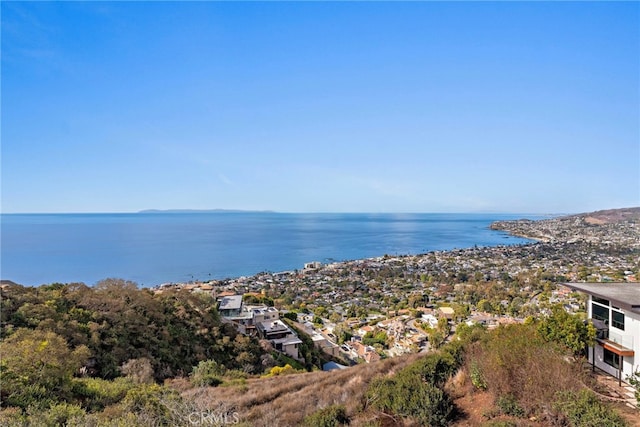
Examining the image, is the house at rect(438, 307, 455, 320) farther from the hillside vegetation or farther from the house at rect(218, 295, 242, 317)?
the hillside vegetation

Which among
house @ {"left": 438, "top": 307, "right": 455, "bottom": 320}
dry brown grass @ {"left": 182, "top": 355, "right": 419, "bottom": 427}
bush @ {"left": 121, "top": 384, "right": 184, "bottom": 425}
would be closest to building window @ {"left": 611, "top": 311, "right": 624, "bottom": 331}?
dry brown grass @ {"left": 182, "top": 355, "right": 419, "bottom": 427}

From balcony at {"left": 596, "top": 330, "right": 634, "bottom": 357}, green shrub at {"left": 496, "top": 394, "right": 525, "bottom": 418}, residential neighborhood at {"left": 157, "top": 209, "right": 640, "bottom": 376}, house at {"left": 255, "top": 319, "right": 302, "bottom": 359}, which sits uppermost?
balcony at {"left": 596, "top": 330, "right": 634, "bottom": 357}

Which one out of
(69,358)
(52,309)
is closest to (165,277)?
(52,309)

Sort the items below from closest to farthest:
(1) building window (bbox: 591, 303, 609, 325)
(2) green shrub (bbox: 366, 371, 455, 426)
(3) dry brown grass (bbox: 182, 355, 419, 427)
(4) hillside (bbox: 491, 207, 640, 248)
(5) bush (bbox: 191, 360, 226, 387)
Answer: (2) green shrub (bbox: 366, 371, 455, 426), (3) dry brown grass (bbox: 182, 355, 419, 427), (1) building window (bbox: 591, 303, 609, 325), (5) bush (bbox: 191, 360, 226, 387), (4) hillside (bbox: 491, 207, 640, 248)

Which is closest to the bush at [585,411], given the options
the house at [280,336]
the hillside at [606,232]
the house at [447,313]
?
the house at [280,336]

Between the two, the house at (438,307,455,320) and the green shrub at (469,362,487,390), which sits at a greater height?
the green shrub at (469,362,487,390)

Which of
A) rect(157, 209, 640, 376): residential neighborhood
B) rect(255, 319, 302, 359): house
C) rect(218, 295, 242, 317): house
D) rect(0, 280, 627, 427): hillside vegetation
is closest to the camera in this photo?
rect(0, 280, 627, 427): hillside vegetation

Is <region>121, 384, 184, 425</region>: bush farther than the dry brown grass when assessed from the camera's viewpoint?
No
